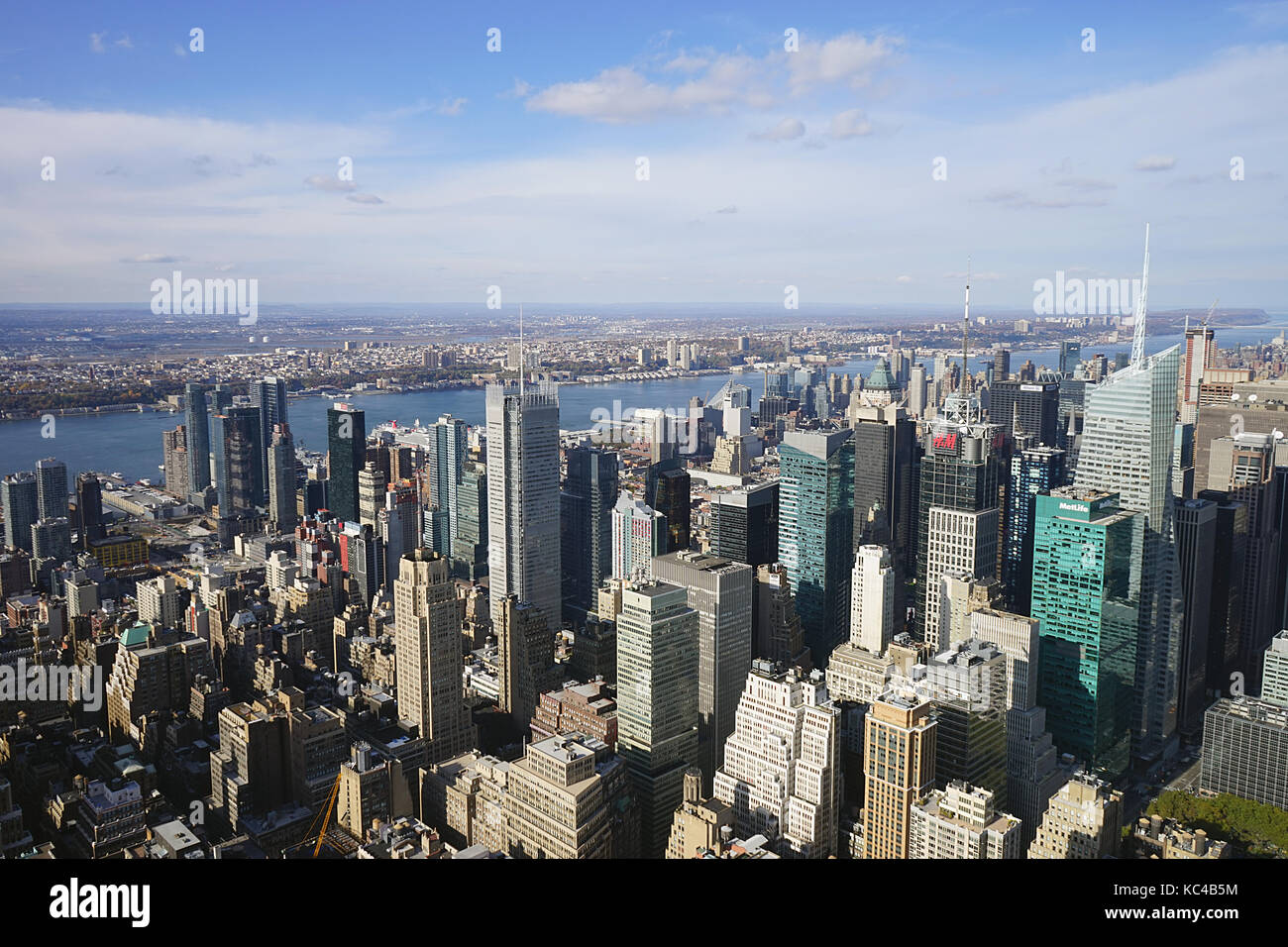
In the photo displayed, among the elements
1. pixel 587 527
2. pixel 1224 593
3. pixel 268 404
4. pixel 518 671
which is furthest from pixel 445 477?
pixel 1224 593

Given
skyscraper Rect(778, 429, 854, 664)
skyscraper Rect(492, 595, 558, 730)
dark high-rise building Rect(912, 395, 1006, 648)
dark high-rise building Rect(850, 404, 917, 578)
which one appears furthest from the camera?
dark high-rise building Rect(850, 404, 917, 578)

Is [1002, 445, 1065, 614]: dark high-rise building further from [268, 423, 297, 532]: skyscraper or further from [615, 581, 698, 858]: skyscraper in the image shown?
[268, 423, 297, 532]: skyscraper

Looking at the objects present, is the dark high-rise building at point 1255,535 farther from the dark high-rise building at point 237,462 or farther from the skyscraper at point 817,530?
the dark high-rise building at point 237,462

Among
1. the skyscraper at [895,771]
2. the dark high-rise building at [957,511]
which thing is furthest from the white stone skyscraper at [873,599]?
the skyscraper at [895,771]

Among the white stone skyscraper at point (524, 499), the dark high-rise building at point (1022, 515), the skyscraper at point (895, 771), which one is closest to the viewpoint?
the skyscraper at point (895, 771)

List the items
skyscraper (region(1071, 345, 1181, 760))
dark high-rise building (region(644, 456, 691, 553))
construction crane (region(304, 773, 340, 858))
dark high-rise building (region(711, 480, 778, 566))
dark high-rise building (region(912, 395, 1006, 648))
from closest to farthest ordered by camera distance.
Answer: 1. construction crane (region(304, 773, 340, 858))
2. skyscraper (region(1071, 345, 1181, 760))
3. dark high-rise building (region(912, 395, 1006, 648))
4. dark high-rise building (region(711, 480, 778, 566))
5. dark high-rise building (region(644, 456, 691, 553))

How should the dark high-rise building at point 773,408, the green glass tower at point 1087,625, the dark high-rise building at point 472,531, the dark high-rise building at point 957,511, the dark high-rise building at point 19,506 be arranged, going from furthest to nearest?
the dark high-rise building at point 773,408 < the dark high-rise building at point 472,531 < the dark high-rise building at point 19,506 < the dark high-rise building at point 957,511 < the green glass tower at point 1087,625

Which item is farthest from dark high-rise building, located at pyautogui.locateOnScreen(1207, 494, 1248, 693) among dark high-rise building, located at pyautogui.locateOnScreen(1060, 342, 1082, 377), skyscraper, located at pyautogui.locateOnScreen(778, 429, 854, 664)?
dark high-rise building, located at pyautogui.locateOnScreen(1060, 342, 1082, 377)
